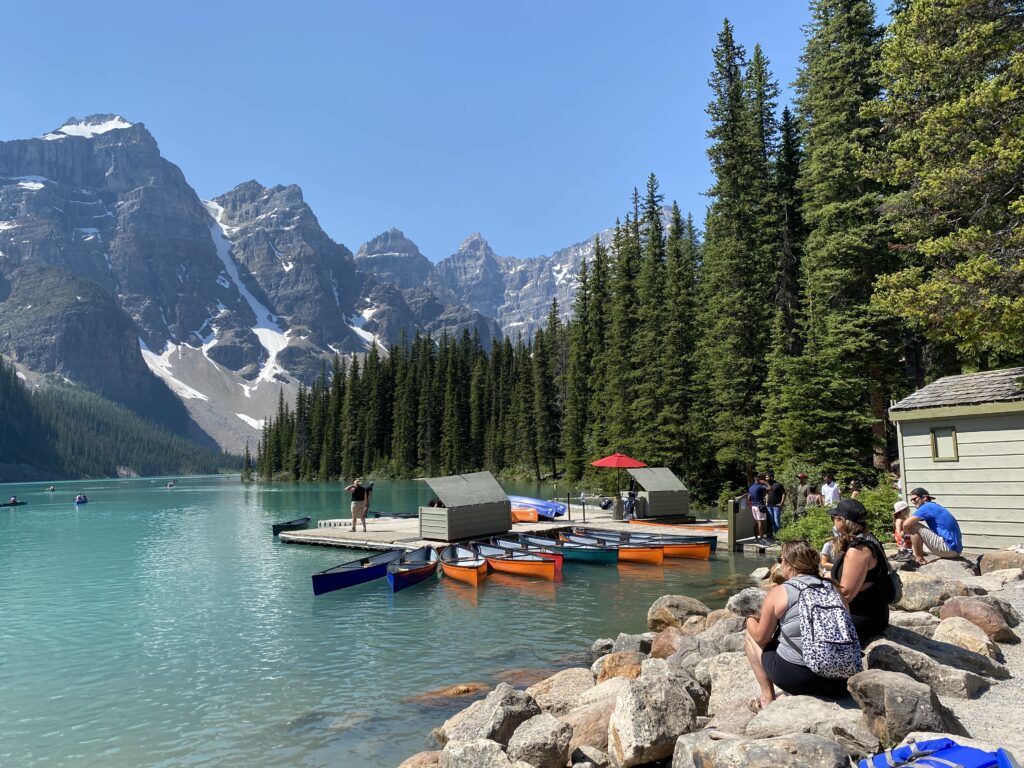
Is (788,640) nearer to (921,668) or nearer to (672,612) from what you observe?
(921,668)

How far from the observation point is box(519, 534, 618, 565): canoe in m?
25.0

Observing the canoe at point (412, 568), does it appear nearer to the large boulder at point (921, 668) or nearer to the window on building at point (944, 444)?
the window on building at point (944, 444)

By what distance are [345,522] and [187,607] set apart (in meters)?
16.2

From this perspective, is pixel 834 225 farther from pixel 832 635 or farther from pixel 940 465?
pixel 832 635

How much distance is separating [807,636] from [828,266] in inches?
1129

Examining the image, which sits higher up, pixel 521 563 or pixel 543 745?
pixel 543 745

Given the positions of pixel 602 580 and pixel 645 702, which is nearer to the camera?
pixel 645 702

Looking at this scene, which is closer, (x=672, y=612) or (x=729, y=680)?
(x=729, y=680)

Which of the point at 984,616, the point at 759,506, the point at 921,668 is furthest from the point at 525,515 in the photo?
the point at 921,668

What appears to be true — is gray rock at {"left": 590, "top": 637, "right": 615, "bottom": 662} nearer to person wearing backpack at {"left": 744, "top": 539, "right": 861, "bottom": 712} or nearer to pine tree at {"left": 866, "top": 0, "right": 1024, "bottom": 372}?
person wearing backpack at {"left": 744, "top": 539, "right": 861, "bottom": 712}

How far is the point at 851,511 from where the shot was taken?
822 centimetres

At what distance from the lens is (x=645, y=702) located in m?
7.23

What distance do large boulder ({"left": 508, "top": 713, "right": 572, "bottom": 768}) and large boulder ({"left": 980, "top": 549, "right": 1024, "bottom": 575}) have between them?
418 inches

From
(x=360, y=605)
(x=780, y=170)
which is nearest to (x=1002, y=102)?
(x=360, y=605)
